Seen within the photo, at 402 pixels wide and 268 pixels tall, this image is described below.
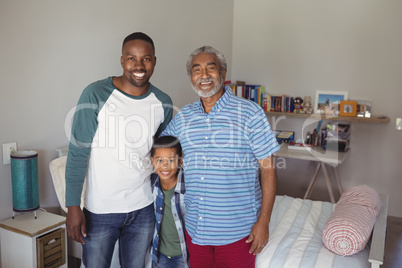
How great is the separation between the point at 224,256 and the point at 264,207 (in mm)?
262

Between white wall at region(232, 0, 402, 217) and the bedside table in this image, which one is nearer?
the bedside table

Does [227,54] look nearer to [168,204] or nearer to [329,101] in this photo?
[329,101]

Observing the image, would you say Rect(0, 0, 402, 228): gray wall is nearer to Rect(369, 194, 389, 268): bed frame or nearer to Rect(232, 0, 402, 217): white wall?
Rect(232, 0, 402, 217): white wall

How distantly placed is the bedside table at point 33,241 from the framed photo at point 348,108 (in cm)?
302

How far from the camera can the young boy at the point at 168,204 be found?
5.79 feet

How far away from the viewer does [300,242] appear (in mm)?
2088

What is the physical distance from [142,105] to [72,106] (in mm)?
904

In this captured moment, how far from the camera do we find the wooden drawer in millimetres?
1912

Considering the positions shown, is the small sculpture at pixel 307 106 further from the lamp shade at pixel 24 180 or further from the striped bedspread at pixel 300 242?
the lamp shade at pixel 24 180

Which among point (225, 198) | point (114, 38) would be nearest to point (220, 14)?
point (114, 38)

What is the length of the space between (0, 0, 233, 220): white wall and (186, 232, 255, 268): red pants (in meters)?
1.16

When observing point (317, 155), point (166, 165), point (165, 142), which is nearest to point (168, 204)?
point (166, 165)

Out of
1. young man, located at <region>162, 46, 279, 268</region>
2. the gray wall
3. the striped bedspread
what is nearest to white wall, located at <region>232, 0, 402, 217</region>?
the gray wall

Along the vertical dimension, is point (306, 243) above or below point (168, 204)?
below
